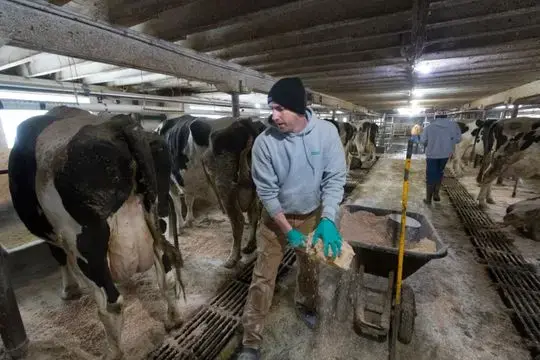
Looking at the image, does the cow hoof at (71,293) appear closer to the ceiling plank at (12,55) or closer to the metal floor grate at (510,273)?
the ceiling plank at (12,55)

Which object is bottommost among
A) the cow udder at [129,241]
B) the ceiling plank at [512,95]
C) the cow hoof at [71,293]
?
the cow hoof at [71,293]

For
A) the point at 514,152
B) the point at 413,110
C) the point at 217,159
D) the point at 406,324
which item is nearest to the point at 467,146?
the point at 514,152

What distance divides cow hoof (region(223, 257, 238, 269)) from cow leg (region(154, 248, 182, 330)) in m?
0.97

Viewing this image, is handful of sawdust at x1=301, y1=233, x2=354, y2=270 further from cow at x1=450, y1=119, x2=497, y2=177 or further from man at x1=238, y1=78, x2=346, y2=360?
cow at x1=450, y1=119, x2=497, y2=177

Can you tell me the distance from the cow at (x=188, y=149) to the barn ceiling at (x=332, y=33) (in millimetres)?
900

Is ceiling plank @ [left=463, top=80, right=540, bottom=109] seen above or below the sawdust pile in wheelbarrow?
above

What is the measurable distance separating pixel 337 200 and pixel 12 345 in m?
2.77

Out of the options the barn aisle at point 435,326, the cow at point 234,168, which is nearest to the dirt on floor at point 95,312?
the cow at point 234,168

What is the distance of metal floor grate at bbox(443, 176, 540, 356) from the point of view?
223cm

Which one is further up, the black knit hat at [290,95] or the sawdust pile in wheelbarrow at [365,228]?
the black knit hat at [290,95]

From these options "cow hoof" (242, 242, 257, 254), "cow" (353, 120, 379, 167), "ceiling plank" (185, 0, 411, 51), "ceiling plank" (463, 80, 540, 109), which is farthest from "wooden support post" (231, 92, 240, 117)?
"cow" (353, 120, 379, 167)

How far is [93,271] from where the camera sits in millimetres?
1715

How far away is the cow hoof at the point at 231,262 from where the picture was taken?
126 inches

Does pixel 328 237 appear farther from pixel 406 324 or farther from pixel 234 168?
pixel 234 168
